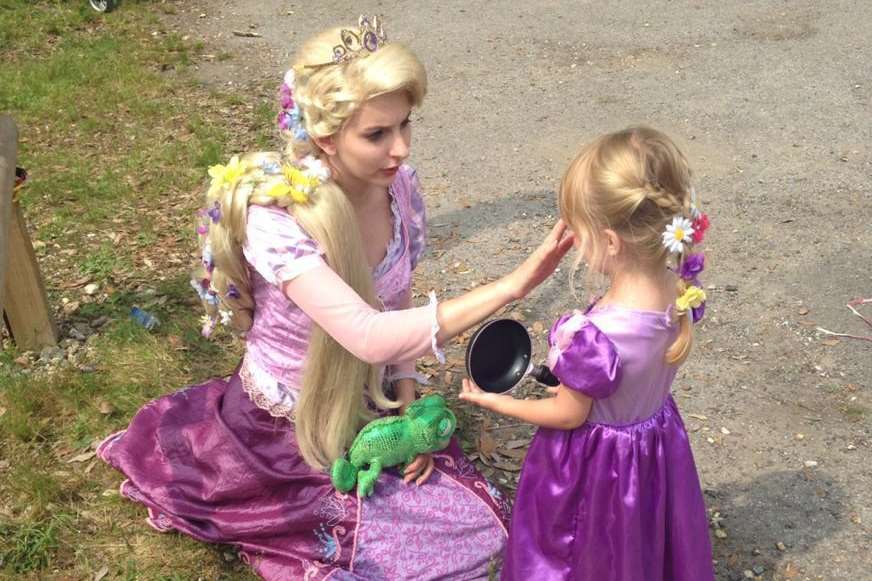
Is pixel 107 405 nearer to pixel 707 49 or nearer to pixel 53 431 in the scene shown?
pixel 53 431

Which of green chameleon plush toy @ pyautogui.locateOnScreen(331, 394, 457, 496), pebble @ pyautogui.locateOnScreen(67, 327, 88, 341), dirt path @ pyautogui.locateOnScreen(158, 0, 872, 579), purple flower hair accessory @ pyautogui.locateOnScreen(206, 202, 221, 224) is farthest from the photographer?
pebble @ pyautogui.locateOnScreen(67, 327, 88, 341)

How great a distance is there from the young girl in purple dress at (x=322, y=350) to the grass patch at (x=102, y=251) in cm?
21

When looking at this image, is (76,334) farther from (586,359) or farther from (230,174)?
(586,359)

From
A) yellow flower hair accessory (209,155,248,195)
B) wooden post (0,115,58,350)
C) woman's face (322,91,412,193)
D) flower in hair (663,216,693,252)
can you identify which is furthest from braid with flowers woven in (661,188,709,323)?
wooden post (0,115,58,350)

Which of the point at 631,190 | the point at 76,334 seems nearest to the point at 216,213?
the point at 631,190

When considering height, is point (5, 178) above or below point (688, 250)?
below

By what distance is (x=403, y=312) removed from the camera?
239cm

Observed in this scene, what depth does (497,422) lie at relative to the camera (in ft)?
12.2

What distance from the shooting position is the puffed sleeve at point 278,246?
2455mm

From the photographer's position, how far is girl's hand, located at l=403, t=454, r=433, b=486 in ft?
9.57

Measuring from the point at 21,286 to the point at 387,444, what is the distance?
200 centimetres

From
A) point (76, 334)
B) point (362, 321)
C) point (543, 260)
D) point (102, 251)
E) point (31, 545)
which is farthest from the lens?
point (102, 251)

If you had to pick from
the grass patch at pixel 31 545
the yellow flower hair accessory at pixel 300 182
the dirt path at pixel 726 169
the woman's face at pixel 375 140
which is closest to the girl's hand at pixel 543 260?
the woman's face at pixel 375 140

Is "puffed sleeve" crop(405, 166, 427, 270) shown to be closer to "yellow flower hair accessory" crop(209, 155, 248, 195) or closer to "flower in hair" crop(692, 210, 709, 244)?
"yellow flower hair accessory" crop(209, 155, 248, 195)
